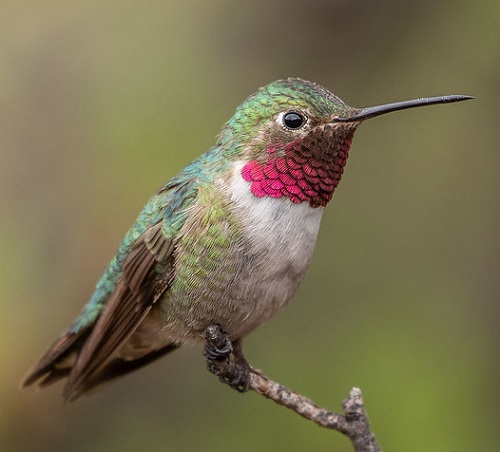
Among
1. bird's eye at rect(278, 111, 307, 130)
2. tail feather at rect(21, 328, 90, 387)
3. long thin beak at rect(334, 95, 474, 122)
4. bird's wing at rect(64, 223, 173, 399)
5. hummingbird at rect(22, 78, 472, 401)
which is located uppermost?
long thin beak at rect(334, 95, 474, 122)

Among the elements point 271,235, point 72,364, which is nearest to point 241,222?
point 271,235

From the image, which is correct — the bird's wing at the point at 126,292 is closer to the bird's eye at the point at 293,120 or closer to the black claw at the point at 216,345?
the black claw at the point at 216,345

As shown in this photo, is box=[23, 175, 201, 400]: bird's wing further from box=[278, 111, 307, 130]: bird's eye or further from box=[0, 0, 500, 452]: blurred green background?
box=[0, 0, 500, 452]: blurred green background

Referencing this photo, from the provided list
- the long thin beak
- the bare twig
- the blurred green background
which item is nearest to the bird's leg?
the bare twig

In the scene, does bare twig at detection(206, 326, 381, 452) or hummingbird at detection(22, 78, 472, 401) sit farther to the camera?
hummingbird at detection(22, 78, 472, 401)

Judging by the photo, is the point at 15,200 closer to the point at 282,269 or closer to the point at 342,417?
the point at 282,269

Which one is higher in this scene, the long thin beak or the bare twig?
the long thin beak

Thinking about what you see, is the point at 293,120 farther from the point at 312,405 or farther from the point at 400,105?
the point at 312,405

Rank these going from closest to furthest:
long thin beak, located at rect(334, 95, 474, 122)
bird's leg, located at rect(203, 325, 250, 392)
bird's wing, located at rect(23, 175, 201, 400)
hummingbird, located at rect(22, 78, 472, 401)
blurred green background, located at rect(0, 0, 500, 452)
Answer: long thin beak, located at rect(334, 95, 474, 122) → hummingbird, located at rect(22, 78, 472, 401) → bird's leg, located at rect(203, 325, 250, 392) → bird's wing, located at rect(23, 175, 201, 400) → blurred green background, located at rect(0, 0, 500, 452)

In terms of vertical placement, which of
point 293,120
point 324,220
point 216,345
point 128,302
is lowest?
point 128,302
